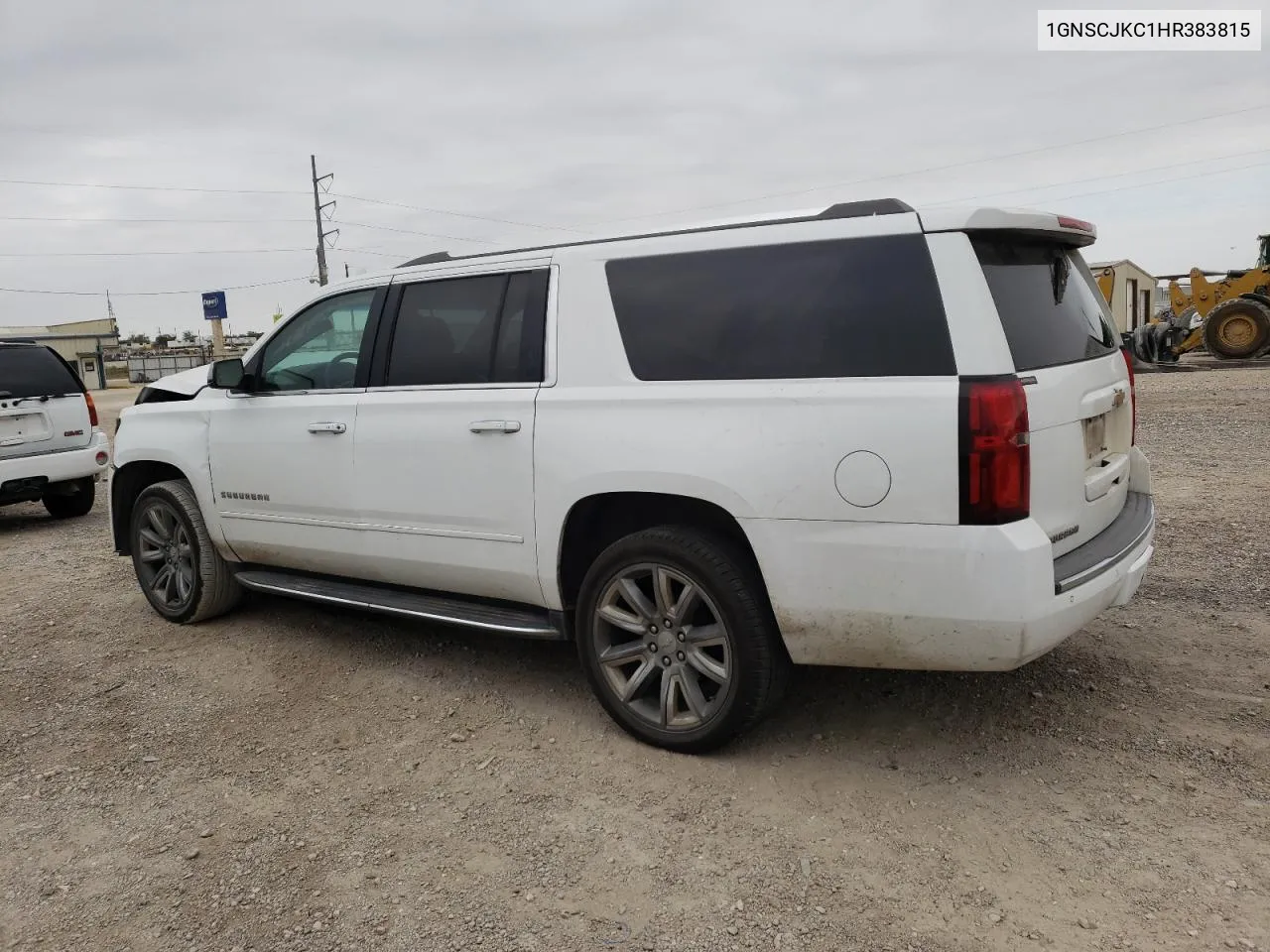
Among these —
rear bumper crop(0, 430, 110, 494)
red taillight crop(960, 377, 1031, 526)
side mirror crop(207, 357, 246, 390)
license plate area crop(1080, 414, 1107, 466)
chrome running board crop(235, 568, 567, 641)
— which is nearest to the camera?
red taillight crop(960, 377, 1031, 526)

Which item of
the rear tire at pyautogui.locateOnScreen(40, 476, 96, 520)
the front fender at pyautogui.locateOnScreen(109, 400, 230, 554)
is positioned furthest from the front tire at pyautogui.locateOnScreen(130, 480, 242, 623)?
the rear tire at pyautogui.locateOnScreen(40, 476, 96, 520)

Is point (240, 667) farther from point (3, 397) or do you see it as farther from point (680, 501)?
point (3, 397)

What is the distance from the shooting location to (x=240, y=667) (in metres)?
4.61

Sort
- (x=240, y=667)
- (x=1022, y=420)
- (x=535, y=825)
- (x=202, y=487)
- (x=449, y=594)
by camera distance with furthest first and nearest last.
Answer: (x=202, y=487), (x=240, y=667), (x=449, y=594), (x=535, y=825), (x=1022, y=420)

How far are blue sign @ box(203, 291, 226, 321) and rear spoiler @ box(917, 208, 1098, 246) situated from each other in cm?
5134

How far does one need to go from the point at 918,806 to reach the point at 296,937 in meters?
1.93

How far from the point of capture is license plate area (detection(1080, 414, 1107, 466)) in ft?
10.4

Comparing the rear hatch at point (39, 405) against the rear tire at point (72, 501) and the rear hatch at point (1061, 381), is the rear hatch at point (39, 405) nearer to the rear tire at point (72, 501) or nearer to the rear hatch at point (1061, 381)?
the rear tire at point (72, 501)

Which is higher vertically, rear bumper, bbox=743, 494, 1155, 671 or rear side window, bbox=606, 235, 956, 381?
rear side window, bbox=606, 235, 956, 381

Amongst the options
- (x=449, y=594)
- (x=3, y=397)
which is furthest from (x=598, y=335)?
(x=3, y=397)

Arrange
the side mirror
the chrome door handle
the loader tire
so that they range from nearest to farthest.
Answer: the chrome door handle, the side mirror, the loader tire

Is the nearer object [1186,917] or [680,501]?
[1186,917]

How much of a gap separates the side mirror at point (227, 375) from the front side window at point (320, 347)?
10 cm

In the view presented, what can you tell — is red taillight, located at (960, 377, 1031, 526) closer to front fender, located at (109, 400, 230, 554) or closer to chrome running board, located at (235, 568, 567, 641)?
chrome running board, located at (235, 568, 567, 641)
